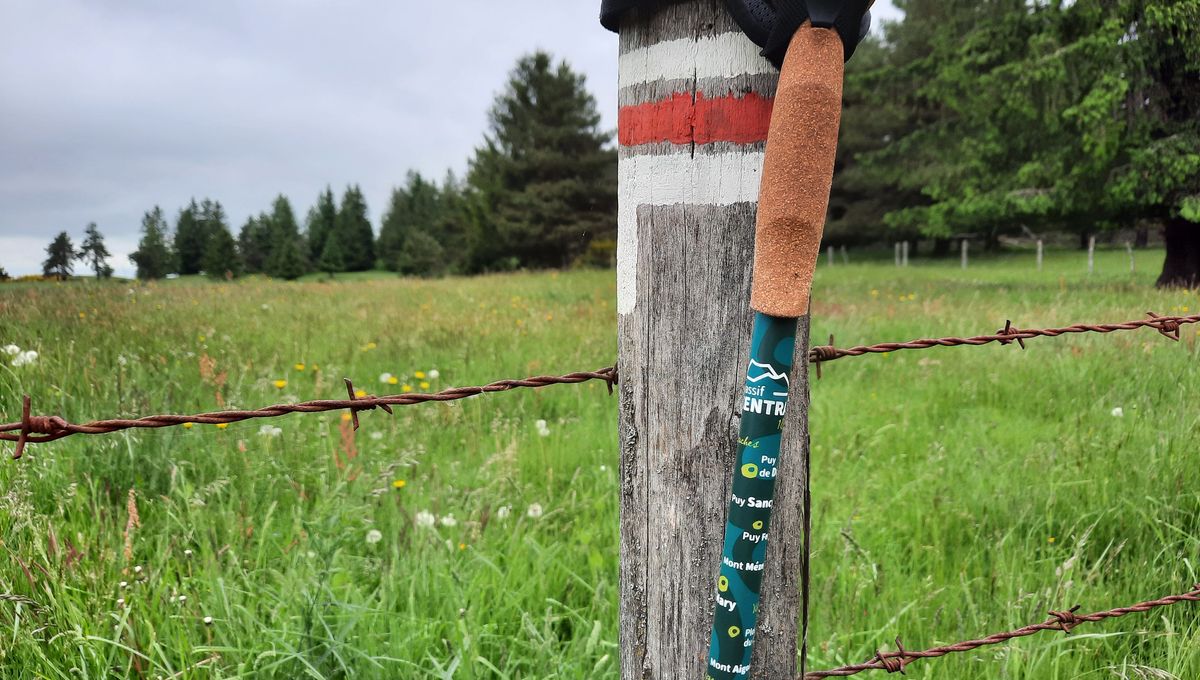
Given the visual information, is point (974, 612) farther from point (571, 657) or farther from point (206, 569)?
point (206, 569)

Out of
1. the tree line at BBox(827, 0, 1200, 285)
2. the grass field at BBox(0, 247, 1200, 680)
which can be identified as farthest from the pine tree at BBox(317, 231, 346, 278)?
the grass field at BBox(0, 247, 1200, 680)

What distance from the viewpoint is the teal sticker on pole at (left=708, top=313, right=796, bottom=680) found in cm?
98

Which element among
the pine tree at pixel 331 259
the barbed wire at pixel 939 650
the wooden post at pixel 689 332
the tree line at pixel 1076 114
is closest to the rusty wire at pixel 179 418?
the wooden post at pixel 689 332

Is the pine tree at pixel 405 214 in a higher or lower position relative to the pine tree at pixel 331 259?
higher

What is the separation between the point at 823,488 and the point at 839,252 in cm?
3682

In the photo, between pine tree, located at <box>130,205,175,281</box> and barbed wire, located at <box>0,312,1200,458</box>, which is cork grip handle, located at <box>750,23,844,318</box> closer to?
barbed wire, located at <box>0,312,1200,458</box>

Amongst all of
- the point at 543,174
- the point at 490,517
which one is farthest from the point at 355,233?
the point at 490,517

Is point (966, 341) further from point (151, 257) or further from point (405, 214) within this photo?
point (405, 214)

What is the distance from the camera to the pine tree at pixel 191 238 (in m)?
46.8

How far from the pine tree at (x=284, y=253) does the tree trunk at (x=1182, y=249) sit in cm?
5338

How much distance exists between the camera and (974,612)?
7.25 ft

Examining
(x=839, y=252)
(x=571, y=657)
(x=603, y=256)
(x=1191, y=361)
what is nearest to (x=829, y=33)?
(x=571, y=657)

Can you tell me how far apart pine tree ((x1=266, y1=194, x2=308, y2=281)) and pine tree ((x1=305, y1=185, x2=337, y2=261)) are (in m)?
1.85

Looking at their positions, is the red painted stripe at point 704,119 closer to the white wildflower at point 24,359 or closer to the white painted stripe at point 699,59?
the white painted stripe at point 699,59
